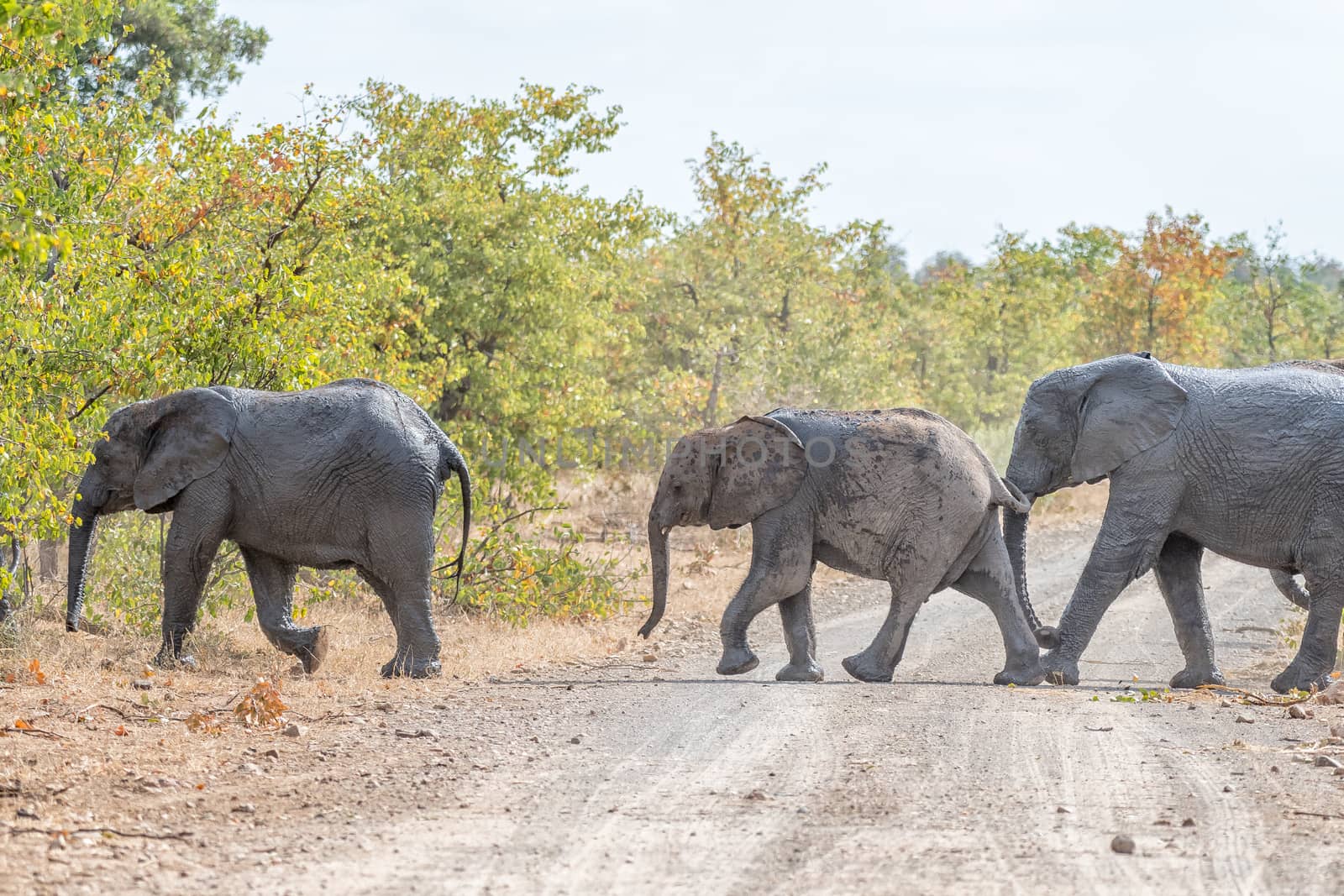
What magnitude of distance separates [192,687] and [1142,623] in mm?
10095

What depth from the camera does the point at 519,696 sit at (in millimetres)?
10227

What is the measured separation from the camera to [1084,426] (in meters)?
12.2

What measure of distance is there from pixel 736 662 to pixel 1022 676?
2.05 meters

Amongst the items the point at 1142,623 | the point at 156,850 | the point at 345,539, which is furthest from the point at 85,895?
the point at 1142,623

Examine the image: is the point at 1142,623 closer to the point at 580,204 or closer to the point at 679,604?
the point at 679,604

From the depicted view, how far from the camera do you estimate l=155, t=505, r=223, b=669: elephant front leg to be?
1138cm

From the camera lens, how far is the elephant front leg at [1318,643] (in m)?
11.7

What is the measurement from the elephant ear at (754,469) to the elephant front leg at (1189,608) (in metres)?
3.08

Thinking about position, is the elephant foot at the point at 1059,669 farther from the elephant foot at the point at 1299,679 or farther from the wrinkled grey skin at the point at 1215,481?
the elephant foot at the point at 1299,679

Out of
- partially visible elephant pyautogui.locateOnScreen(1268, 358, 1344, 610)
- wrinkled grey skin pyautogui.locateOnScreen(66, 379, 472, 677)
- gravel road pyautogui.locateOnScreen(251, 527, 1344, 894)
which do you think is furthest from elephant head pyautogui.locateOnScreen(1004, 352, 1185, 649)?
wrinkled grey skin pyautogui.locateOnScreen(66, 379, 472, 677)

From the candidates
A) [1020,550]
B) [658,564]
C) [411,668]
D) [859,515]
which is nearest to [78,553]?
[411,668]

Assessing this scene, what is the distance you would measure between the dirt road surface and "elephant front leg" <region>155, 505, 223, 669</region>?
2.03m

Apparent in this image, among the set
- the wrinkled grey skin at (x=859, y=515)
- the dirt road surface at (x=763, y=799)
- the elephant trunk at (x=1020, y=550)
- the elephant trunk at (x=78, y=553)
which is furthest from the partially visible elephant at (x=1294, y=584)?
the elephant trunk at (x=78, y=553)

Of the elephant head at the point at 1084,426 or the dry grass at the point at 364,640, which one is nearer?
the dry grass at the point at 364,640
